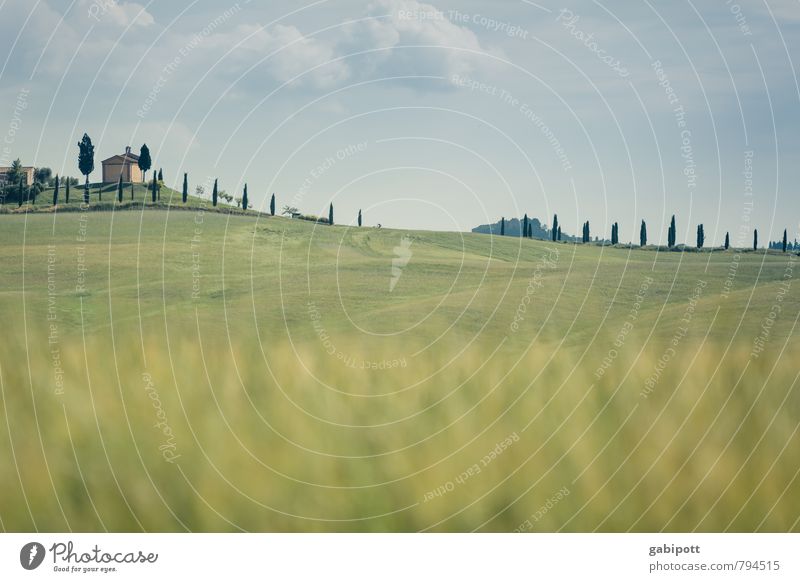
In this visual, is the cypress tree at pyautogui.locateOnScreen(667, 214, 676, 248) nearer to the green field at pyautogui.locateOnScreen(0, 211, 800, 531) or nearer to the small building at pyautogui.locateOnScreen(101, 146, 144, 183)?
the green field at pyautogui.locateOnScreen(0, 211, 800, 531)

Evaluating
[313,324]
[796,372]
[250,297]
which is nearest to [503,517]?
[796,372]

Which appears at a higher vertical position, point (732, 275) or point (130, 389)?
point (732, 275)

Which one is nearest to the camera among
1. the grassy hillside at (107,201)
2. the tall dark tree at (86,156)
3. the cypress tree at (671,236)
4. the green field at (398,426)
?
the green field at (398,426)

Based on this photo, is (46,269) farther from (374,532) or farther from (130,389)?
(374,532)

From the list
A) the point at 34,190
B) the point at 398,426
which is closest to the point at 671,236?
the point at 398,426

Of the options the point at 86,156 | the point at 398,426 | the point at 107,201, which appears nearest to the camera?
the point at 398,426

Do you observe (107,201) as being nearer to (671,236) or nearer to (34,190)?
(34,190)

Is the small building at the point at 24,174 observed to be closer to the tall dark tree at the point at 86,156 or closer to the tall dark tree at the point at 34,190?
the tall dark tree at the point at 34,190

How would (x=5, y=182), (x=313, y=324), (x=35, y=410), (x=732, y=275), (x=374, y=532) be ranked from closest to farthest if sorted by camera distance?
(x=374, y=532)
(x=35, y=410)
(x=313, y=324)
(x=732, y=275)
(x=5, y=182)

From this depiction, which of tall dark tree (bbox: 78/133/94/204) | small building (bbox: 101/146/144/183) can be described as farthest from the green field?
small building (bbox: 101/146/144/183)

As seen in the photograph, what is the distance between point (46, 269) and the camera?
412 inches

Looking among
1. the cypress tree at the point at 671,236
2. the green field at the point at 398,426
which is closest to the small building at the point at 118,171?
the green field at the point at 398,426

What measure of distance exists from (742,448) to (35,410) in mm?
4638

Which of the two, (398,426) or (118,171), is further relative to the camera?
(118,171)
